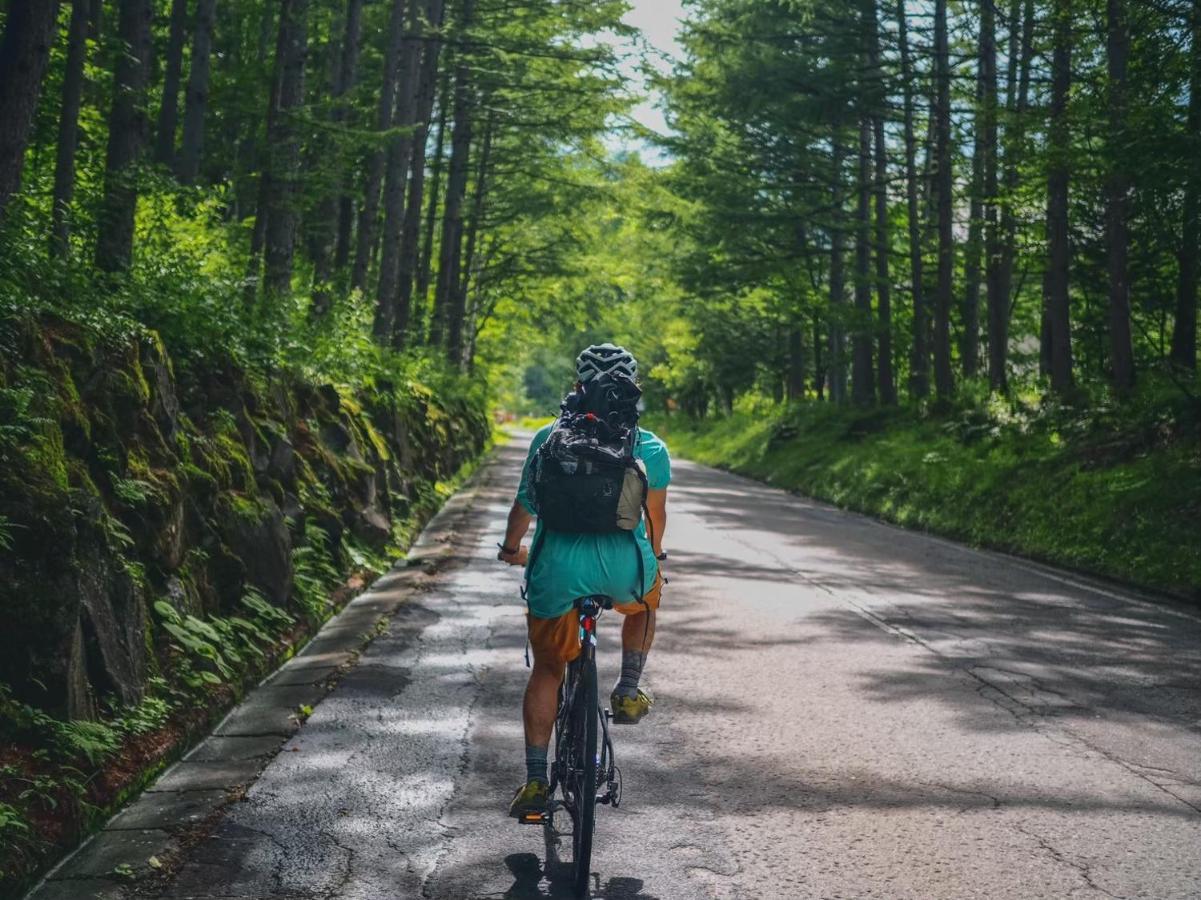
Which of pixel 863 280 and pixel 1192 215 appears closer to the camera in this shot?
pixel 1192 215

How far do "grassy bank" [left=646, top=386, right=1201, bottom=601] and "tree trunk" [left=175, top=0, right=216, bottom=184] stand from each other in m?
13.1

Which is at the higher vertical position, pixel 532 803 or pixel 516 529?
pixel 516 529

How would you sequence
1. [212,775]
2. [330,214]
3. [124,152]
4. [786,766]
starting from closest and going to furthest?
[212,775] → [786,766] → [124,152] → [330,214]

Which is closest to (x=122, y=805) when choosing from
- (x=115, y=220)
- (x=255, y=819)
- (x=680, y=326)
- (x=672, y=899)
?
(x=255, y=819)

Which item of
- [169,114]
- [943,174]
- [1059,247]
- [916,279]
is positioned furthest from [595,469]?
[916,279]

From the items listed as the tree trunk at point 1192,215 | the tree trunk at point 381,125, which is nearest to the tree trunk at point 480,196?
the tree trunk at point 381,125

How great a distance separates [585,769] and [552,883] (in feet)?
1.52

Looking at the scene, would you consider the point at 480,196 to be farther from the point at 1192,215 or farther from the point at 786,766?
the point at 786,766

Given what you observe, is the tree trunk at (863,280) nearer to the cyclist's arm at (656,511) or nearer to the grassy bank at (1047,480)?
the grassy bank at (1047,480)

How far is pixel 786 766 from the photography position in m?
6.47

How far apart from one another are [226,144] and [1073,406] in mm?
21177

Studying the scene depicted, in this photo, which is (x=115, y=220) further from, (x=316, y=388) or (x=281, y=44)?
(x=281, y=44)

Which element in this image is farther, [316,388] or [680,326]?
[680,326]

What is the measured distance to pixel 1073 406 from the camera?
72.0 feet
